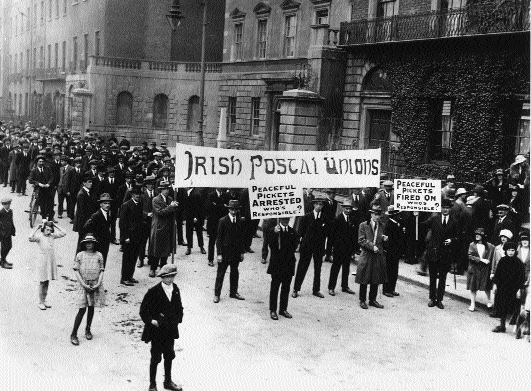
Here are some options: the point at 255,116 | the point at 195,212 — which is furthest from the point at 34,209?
the point at 255,116

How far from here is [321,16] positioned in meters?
32.6

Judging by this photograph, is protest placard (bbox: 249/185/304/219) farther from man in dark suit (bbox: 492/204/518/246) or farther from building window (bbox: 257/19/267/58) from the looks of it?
building window (bbox: 257/19/267/58)

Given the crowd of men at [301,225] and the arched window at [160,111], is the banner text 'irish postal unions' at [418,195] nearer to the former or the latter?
the crowd of men at [301,225]

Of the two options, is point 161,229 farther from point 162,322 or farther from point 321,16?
point 321,16

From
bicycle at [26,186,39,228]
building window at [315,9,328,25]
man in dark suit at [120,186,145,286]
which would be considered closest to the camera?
man in dark suit at [120,186,145,286]

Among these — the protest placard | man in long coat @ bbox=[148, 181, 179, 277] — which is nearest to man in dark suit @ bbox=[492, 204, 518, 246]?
the protest placard

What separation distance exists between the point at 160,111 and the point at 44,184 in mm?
30401

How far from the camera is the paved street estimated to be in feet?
28.5

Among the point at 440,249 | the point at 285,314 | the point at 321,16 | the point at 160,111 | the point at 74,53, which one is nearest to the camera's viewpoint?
the point at 285,314

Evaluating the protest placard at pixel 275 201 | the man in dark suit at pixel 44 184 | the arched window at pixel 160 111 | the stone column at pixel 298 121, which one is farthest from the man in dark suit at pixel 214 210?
the arched window at pixel 160 111

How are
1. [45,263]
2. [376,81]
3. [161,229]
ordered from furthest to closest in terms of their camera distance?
[376,81] < [161,229] < [45,263]

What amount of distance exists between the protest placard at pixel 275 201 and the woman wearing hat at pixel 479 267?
3.40 m

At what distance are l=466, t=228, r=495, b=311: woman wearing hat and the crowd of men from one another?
469mm

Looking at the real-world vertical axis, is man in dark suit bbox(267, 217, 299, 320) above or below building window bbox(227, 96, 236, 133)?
below
